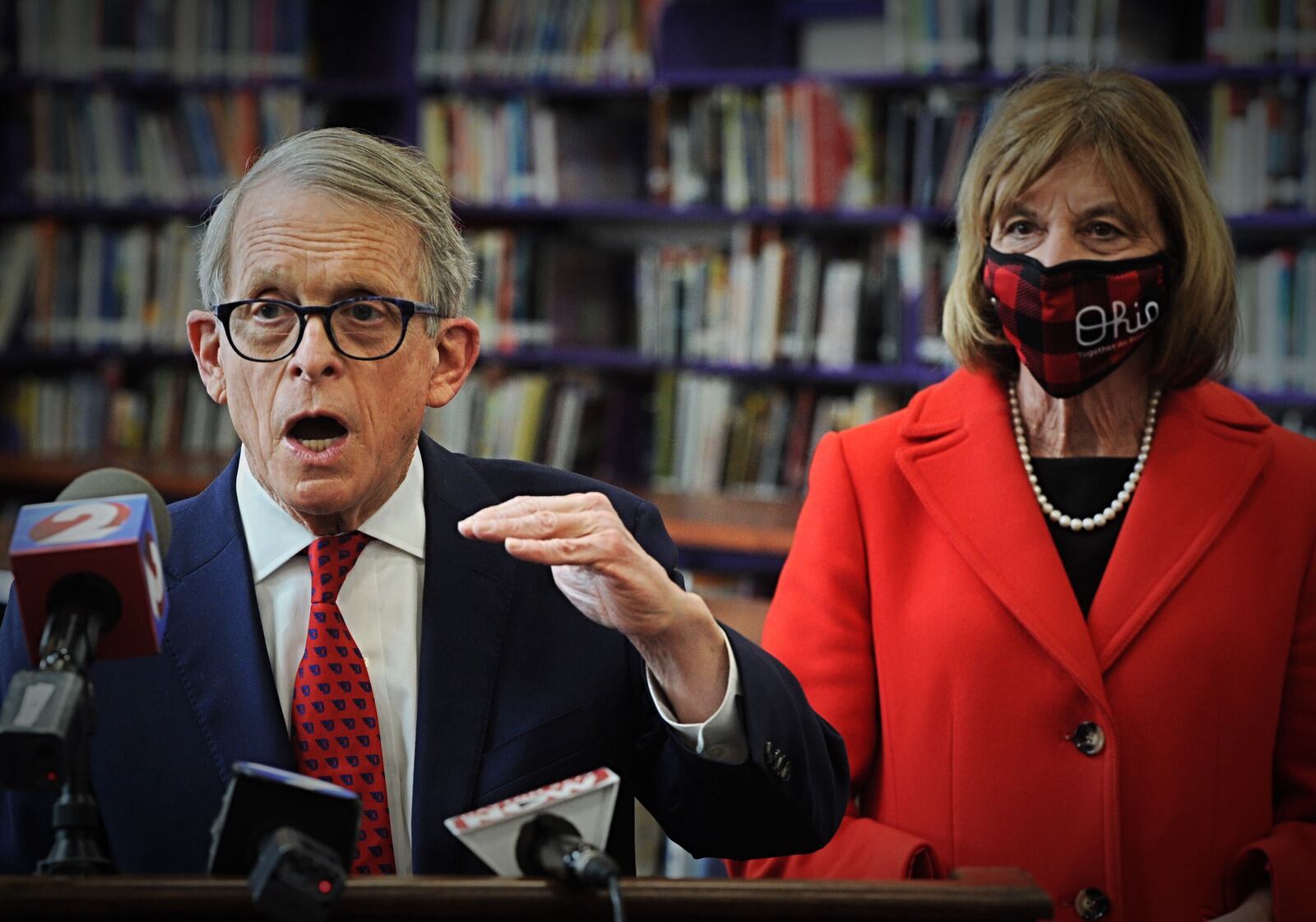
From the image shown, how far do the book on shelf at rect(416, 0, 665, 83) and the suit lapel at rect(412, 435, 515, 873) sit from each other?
309 cm

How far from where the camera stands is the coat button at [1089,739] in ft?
4.91

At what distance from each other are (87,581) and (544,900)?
1.27ft

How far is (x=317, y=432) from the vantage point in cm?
134

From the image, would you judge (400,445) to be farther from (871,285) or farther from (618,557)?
(871,285)

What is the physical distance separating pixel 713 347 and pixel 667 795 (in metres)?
3.01

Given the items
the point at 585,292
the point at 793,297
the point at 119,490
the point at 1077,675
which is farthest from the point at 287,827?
the point at 585,292

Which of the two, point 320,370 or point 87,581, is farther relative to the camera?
point 320,370

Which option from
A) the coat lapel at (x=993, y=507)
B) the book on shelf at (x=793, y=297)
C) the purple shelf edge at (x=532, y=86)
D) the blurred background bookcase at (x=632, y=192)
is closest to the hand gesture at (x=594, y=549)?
the coat lapel at (x=993, y=507)

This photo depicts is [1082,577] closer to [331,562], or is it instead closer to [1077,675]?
[1077,675]

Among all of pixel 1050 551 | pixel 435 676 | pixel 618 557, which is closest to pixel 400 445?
pixel 435 676

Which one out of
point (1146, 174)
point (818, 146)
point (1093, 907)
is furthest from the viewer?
point (818, 146)

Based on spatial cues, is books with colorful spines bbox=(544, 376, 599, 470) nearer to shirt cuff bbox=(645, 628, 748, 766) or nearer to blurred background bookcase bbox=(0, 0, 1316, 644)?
blurred background bookcase bbox=(0, 0, 1316, 644)

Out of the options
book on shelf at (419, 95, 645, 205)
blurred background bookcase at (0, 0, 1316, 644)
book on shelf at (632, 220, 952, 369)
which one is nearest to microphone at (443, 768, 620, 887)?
blurred background bookcase at (0, 0, 1316, 644)

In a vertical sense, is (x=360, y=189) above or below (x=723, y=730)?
above
